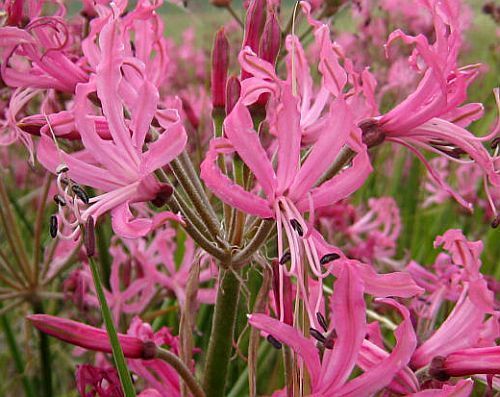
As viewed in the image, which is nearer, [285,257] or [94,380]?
[285,257]

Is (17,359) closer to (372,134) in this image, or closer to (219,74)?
(219,74)

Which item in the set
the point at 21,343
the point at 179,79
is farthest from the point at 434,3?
the point at 179,79

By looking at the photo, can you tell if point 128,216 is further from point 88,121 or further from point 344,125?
point 344,125

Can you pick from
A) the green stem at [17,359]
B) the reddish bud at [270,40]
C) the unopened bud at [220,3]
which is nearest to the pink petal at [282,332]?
the reddish bud at [270,40]

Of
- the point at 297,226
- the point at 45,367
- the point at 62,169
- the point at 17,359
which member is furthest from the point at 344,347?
the point at 17,359

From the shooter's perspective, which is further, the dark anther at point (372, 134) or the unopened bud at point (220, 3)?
the unopened bud at point (220, 3)

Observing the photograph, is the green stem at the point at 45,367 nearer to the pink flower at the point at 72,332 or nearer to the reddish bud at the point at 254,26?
the pink flower at the point at 72,332
